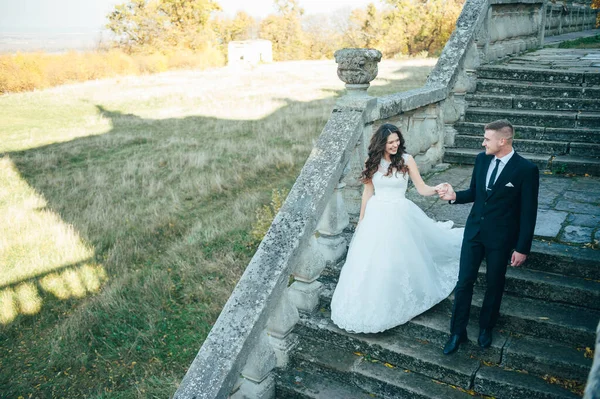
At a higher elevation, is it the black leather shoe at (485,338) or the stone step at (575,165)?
the stone step at (575,165)

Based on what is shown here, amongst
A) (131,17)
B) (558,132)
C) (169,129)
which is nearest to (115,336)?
(558,132)

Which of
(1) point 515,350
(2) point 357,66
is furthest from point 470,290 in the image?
(2) point 357,66

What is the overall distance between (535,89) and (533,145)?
1337 mm

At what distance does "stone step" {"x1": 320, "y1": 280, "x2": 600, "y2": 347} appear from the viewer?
12.2ft

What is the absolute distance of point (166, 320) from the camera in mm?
6992

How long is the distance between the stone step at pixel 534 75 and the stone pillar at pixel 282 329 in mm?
6067

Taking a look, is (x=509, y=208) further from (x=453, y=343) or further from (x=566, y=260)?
(x=453, y=343)

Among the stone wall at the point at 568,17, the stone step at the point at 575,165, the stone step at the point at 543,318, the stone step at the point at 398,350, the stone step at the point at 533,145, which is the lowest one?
the stone step at the point at 398,350

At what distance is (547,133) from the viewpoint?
709 centimetres

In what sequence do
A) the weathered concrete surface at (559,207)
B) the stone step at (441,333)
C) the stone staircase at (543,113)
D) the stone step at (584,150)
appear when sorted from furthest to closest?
1. the stone staircase at (543,113)
2. the stone step at (584,150)
3. the weathered concrete surface at (559,207)
4. the stone step at (441,333)

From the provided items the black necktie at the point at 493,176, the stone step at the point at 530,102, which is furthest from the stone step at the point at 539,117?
the black necktie at the point at 493,176

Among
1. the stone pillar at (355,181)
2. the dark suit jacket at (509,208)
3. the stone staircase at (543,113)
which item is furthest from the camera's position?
the stone staircase at (543,113)

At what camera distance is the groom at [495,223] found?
3580mm

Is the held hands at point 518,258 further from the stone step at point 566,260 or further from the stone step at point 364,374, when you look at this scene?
the stone step at point 364,374
